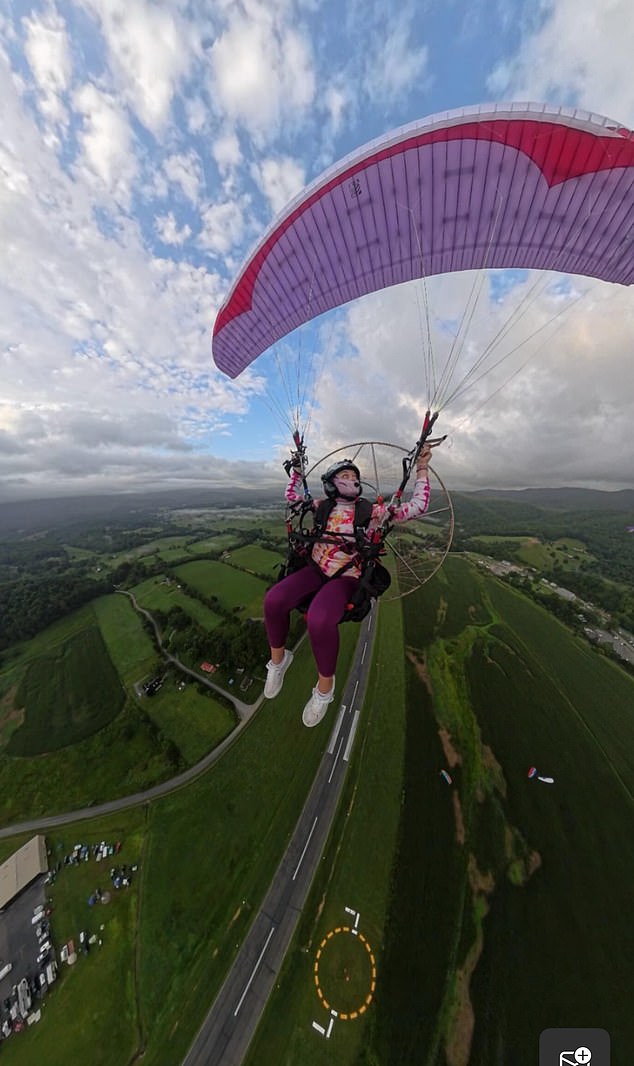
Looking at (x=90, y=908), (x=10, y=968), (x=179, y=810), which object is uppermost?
(x=179, y=810)

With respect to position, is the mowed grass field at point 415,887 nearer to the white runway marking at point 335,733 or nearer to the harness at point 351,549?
the white runway marking at point 335,733

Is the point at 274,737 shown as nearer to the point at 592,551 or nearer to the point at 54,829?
the point at 54,829

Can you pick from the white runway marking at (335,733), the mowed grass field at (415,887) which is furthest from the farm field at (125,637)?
the white runway marking at (335,733)

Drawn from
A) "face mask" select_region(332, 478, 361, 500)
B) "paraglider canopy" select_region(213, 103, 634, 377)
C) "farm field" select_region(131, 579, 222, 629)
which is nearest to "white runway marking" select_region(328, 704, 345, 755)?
"farm field" select_region(131, 579, 222, 629)

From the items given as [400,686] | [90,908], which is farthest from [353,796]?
[90,908]

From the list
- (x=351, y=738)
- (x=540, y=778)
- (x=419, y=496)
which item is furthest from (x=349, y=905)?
(x=419, y=496)
